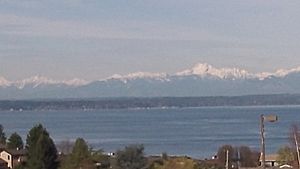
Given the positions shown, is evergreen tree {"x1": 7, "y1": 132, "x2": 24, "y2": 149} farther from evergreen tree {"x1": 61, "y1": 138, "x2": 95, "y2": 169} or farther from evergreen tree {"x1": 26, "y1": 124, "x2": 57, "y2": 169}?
evergreen tree {"x1": 61, "y1": 138, "x2": 95, "y2": 169}

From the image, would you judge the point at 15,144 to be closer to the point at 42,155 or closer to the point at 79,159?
the point at 42,155

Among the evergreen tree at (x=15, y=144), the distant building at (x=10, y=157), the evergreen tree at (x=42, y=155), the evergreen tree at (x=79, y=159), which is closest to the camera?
the evergreen tree at (x=79, y=159)

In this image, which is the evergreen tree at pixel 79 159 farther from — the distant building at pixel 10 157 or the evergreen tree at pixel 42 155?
the distant building at pixel 10 157

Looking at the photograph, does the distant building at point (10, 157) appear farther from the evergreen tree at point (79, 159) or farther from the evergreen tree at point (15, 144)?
the evergreen tree at point (79, 159)

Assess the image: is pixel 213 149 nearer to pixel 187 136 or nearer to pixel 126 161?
pixel 187 136

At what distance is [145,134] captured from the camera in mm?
87750

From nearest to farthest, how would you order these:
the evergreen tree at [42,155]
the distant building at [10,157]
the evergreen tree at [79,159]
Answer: the evergreen tree at [79,159], the evergreen tree at [42,155], the distant building at [10,157]

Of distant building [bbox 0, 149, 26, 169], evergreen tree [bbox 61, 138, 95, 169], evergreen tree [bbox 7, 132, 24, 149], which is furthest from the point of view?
evergreen tree [bbox 7, 132, 24, 149]

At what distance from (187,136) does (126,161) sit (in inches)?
2069

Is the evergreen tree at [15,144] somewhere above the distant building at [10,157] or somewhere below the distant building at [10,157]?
above

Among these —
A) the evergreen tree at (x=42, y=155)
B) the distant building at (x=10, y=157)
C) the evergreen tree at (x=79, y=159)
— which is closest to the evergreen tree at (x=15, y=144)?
the distant building at (x=10, y=157)

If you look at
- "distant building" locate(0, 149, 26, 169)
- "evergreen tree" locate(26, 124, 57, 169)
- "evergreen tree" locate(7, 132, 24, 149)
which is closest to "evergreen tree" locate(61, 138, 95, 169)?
"evergreen tree" locate(26, 124, 57, 169)

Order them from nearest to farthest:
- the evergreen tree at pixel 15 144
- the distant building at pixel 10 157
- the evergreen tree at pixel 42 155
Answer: the evergreen tree at pixel 42 155 < the distant building at pixel 10 157 < the evergreen tree at pixel 15 144

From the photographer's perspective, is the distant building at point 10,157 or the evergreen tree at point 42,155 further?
the distant building at point 10,157
